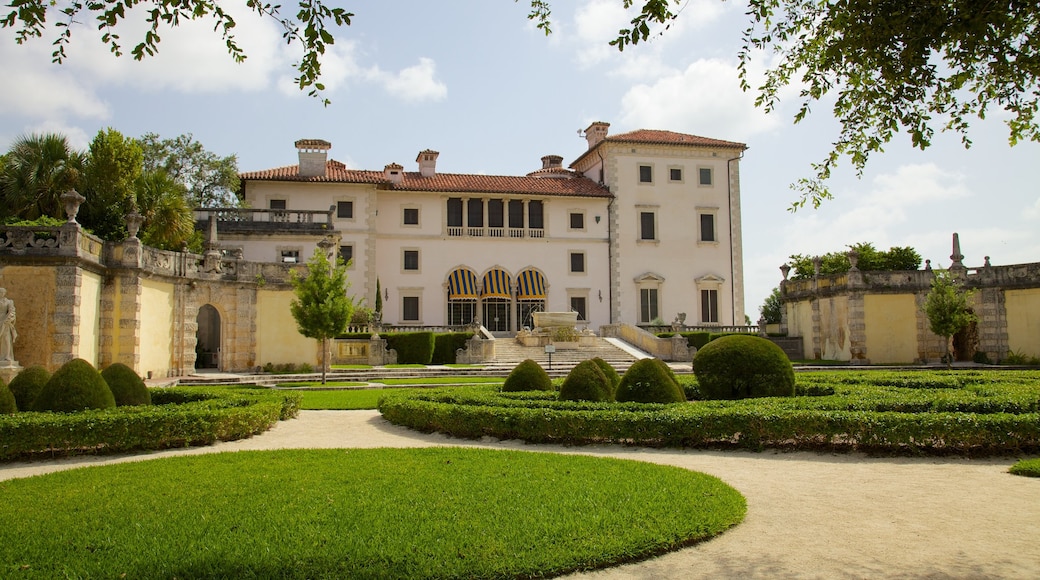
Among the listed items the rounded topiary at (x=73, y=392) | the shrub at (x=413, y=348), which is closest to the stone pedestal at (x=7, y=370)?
the rounded topiary at (x=73, y=392)

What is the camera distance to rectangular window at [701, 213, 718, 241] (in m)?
51.1

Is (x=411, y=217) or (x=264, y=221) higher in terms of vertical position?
(x=411, y=217)

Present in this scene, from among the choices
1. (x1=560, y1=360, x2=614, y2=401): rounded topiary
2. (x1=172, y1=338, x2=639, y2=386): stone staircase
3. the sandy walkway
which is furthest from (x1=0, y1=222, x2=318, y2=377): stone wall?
(x1=560, y1=360, x2=614, y2=401): rounded topiary

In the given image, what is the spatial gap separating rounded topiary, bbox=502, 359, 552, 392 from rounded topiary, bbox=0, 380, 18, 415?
30.3 feet

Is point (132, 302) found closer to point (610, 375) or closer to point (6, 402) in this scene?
point (6, 402)

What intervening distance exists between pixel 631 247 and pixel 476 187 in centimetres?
1089

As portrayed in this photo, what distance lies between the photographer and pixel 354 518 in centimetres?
704

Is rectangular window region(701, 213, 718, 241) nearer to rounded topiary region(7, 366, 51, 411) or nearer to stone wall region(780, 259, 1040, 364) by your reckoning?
stone wall region(780, 259, 1040, 364)

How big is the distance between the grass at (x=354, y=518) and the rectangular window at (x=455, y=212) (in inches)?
1507

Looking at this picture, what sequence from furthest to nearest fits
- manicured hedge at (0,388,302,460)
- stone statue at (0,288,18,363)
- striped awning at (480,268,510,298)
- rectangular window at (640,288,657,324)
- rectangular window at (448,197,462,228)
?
rectangular window at (640,288,657,324)
rectangular window at (448,197,462,228)
striped awning at (480,268,510,298)
stone statue at (0,288,18,363)
manicured hedge at (0,388,302,460)

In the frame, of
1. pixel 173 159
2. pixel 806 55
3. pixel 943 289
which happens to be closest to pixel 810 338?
pixel 943 289

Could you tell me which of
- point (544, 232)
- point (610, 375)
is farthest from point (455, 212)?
point (610, 375)

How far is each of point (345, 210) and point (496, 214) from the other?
9551mm

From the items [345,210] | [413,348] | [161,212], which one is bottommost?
[413,348]
